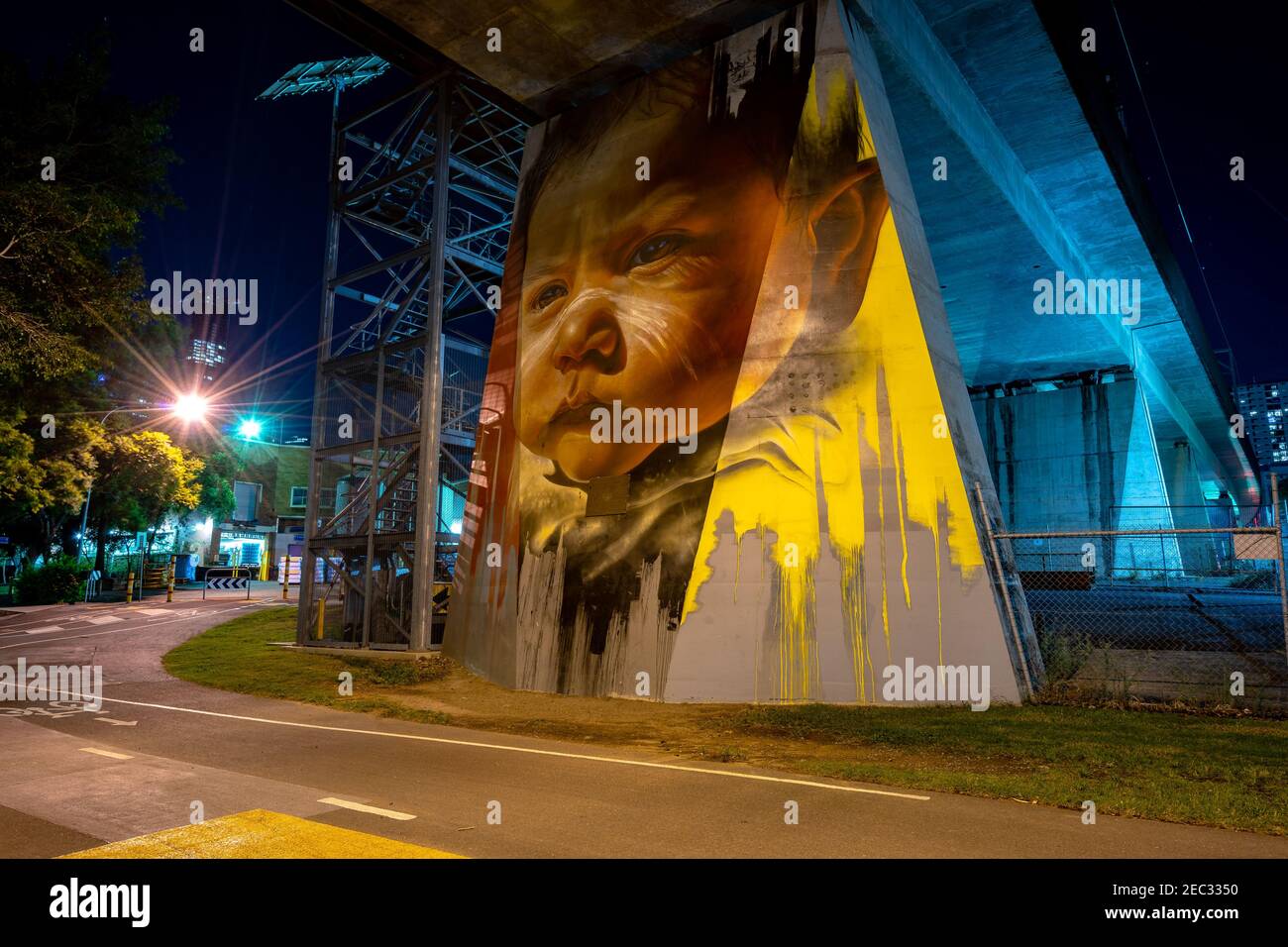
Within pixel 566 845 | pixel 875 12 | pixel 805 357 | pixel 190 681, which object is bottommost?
pixel 190 681

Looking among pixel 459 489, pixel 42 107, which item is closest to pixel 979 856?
pixel 459 489

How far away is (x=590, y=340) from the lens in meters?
15.6

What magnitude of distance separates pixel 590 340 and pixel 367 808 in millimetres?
10888

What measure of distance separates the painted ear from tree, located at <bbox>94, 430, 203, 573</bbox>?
112 ft

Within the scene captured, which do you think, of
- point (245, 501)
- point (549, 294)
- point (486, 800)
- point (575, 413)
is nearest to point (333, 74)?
point (549, 294)

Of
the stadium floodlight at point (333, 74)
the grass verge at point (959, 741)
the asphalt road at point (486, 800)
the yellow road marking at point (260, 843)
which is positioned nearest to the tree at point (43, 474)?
the stadium floodlight at point (333, 74)

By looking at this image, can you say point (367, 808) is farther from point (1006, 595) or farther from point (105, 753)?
point (1006, 595)

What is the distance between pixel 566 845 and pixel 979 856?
2.76 m

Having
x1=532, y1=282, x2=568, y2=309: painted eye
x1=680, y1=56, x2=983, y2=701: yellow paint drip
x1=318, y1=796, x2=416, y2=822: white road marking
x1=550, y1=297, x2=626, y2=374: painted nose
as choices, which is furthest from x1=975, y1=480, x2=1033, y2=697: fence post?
x1=532, y1=282, x2=568, y2=309: painted eye

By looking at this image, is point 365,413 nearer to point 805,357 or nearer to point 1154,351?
point 805,357

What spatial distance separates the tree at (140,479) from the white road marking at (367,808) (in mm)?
34815

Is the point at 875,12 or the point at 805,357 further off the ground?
the point at 875,12

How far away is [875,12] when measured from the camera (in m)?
14.3

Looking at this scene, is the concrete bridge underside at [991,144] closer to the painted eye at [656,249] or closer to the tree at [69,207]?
A: the painted eye at [656,249]
